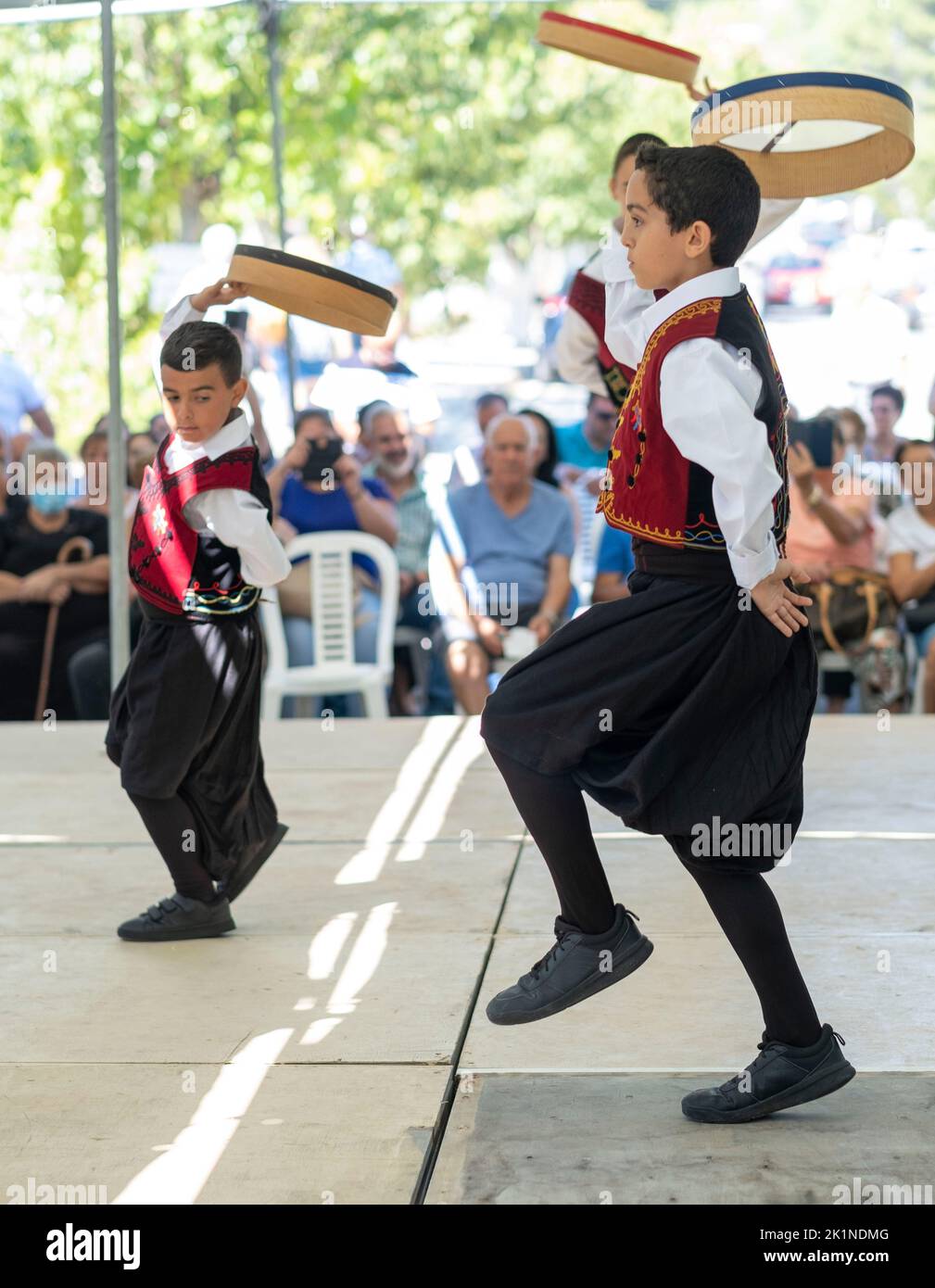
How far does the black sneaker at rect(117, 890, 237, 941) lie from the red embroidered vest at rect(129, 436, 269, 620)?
0.73 m

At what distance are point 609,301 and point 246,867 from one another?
171cm

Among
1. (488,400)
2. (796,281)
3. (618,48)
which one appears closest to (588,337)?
(618,48)

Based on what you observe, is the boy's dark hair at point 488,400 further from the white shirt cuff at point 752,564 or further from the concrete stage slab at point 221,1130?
the white shirt cuff at point 752,564

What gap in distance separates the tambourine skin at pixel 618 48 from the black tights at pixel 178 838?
218cm

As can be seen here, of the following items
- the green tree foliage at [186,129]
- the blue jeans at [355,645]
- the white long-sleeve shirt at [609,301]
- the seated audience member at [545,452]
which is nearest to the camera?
the white long-sleeve shirt at [609,301]

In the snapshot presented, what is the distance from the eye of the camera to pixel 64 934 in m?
4.70

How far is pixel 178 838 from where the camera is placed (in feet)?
15.1

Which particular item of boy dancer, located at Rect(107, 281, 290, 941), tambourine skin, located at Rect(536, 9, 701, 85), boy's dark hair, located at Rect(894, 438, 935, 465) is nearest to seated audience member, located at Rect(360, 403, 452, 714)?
boy's dark hair, located at Rect(894, 438, 935, 465)

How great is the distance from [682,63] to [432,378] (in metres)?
22.1

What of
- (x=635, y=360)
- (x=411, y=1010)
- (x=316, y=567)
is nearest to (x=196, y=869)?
(x=411, y=1010)

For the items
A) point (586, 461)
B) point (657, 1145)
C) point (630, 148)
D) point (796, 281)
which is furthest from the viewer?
point (796, 281)

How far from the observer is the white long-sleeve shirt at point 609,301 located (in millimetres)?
4090

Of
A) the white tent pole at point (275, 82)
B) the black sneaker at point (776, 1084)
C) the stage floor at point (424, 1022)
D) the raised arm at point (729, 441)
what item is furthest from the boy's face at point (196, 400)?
the white tent pole at point (275, 82)

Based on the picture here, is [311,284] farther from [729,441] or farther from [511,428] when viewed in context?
[511,428]
